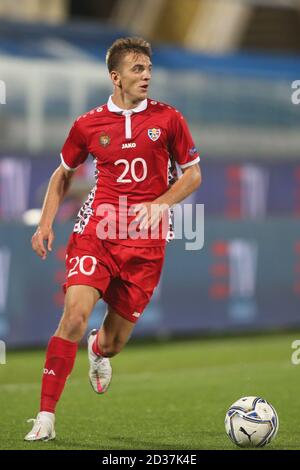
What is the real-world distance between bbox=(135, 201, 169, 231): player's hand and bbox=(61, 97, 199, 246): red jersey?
0.43 ft

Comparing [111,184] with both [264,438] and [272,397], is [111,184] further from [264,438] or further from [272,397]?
[272,397]

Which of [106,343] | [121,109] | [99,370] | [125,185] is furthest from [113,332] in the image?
[121,109]

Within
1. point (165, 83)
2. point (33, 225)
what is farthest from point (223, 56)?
point (33, 225)

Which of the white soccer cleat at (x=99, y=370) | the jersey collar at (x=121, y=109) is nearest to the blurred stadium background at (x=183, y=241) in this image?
the white soccer cleat at (x=99, y=370)

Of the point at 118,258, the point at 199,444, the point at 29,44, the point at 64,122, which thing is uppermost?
the point at 29,44

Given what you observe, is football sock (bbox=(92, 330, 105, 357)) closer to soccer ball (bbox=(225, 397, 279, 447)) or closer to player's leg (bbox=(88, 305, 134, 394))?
player's leg (bbox=(88, 305, 134, 394))

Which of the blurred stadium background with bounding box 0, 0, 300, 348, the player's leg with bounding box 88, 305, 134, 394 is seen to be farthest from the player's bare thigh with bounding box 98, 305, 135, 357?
the blurred stadium background with bounding box 0, 0, 300, 348

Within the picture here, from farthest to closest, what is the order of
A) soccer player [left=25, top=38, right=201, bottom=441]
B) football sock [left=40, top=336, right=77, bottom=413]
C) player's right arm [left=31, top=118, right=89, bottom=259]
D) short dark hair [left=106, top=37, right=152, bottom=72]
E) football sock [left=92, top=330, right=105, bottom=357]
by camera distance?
football sock [left=92, top=330, right=105, bottom=357] → player's right arm [left=31, top=118, right=89, bottom=259] → short dark hair [left=106, top=37, right=152, bottom=72] → soccer player [left=25, top=38, right=201, bottom=441] → football sock [left=40, top=336, right=77, bottom=413]

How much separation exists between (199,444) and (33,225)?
6306 mm

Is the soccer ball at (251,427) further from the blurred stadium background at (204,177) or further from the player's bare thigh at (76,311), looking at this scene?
the blurred stadium background at (204,177)

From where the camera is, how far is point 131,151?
832 cm

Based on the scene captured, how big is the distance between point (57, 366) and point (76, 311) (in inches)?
14.4

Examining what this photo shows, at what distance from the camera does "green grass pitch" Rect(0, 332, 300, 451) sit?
27.2ft

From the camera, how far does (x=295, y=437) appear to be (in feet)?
27.3
